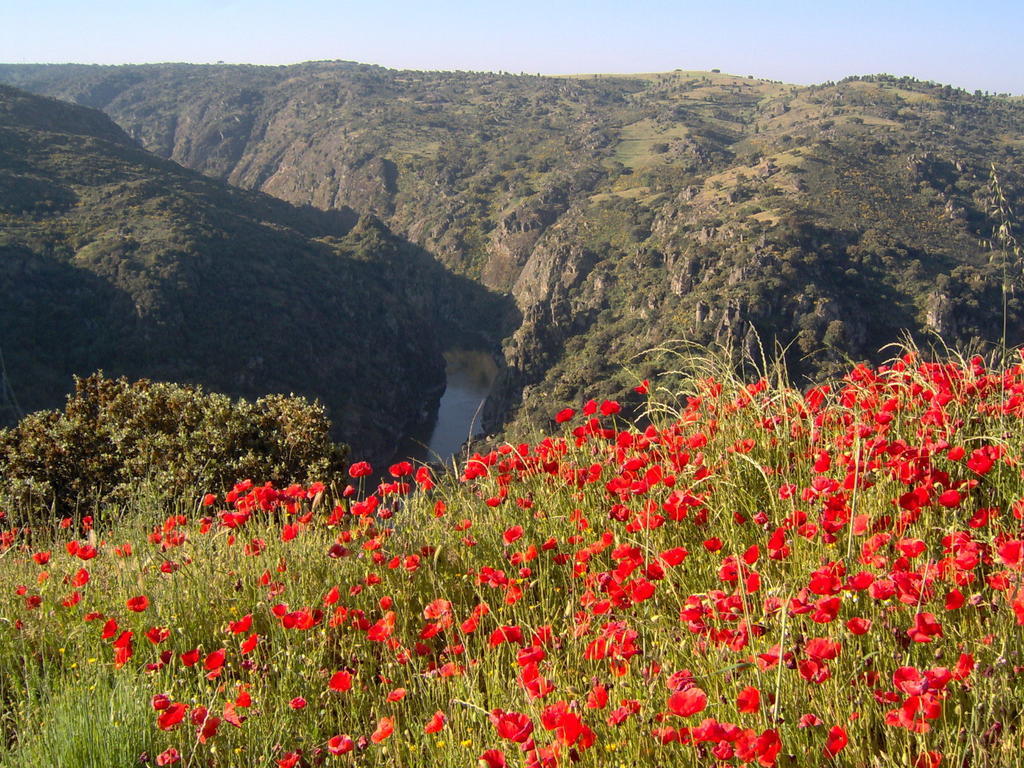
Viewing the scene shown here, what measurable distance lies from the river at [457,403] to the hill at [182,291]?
2093 millimetres

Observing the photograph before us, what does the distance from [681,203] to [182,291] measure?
6036 cm

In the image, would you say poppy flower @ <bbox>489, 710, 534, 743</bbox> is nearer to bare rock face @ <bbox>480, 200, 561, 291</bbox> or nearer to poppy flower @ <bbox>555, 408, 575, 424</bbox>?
poppy flower @ <bbox>555, 408, 575, 424</bbox>

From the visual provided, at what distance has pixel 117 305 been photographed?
5431 cm

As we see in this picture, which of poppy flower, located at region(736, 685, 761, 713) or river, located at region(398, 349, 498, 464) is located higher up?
poppy flower, located at region(736, 685, 761, 713)

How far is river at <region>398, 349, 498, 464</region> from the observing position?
61.2m

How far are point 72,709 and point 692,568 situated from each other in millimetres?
2235

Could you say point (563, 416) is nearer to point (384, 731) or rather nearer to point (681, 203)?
point (384, 731)

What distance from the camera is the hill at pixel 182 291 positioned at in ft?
165

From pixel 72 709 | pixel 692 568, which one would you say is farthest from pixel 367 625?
pixel 692 568

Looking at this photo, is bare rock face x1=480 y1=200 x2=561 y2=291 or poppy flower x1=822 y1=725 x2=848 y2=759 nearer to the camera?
A: poppy flower x1=822 y1=725 x2=848 y2=759

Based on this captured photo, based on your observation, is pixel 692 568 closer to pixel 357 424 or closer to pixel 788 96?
pixel 357 424

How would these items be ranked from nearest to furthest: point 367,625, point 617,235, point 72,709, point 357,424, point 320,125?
point 72,709 < point 367,625 < point 357,424 < point 617,235 < point 320,125

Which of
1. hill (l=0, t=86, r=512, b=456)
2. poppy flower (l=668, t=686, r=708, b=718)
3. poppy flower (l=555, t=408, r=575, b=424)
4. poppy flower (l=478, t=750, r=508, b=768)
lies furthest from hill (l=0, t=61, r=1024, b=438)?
hill (l=0, t=86, r=512, b=456)

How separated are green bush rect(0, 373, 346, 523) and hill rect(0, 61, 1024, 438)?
8465mm
